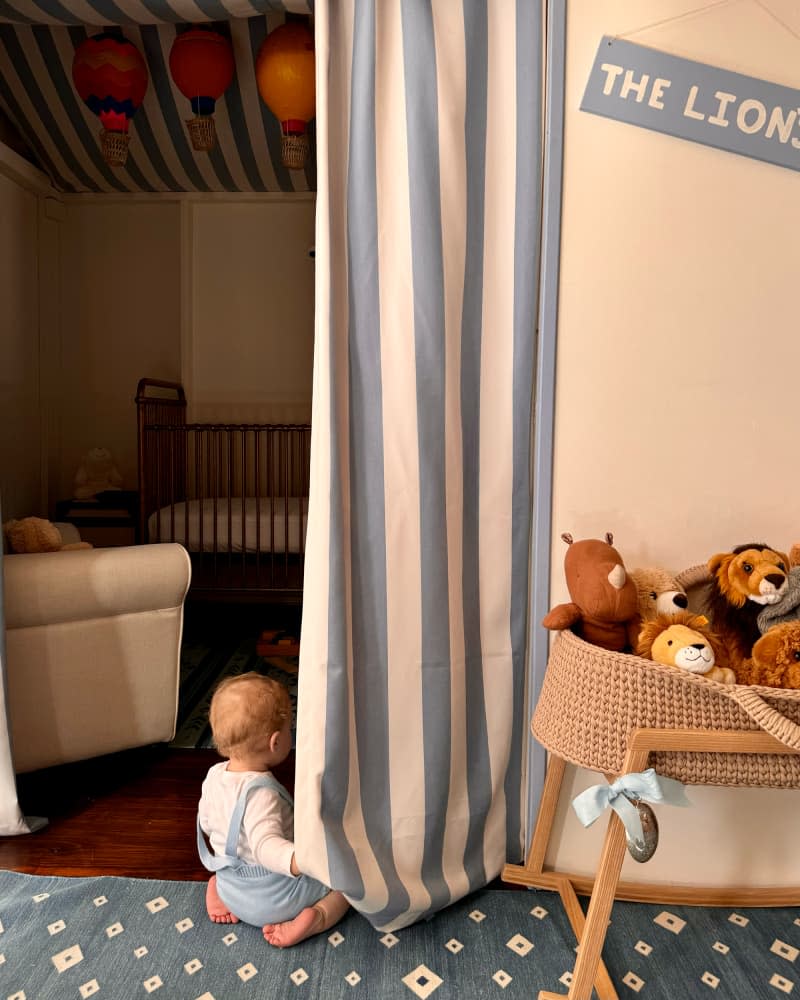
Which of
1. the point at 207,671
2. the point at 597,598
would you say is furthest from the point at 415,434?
the point at 207,671

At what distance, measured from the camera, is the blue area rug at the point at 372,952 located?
1.45 m

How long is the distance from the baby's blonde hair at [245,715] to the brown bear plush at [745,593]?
916 mm

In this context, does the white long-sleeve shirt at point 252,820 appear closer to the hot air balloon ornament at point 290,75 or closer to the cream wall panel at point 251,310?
the hot air balloon ornament at point 290,75

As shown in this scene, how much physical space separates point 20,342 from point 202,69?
166 cm

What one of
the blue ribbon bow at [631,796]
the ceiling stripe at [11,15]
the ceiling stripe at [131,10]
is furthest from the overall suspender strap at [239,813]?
the ceiling stripe at [11,15]

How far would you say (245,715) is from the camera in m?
1.65

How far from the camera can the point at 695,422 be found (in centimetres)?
162

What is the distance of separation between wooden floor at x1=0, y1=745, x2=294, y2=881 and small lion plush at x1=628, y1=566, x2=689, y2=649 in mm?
1136

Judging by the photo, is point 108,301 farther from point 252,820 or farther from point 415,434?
point 252,820

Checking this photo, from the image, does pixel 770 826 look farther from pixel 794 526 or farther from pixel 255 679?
pixel 255 679

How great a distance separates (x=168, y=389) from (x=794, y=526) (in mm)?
3738

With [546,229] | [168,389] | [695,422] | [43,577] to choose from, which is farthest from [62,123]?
[695,422]

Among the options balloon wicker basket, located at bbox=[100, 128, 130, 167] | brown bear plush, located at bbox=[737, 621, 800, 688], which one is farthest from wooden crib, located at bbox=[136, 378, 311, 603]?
brown bear plush, located at bbox=[737, 621, 800, 688]

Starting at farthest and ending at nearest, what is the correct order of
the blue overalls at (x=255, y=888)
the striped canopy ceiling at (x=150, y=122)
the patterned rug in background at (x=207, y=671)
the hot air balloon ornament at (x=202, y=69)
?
the striped canopy ceiling at (x=150, y=122) → the hot air balloon ornament at (x=202, y=69) → the patterned rug in background at (x=207, y=671) → the blue overalls at (x=255, y=888)
